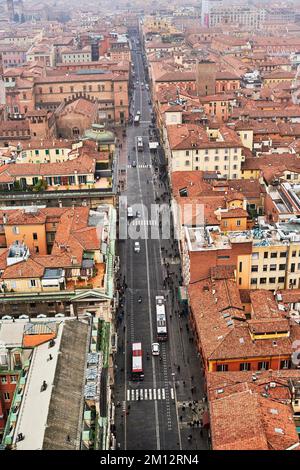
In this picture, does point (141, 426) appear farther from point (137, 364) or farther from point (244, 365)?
point (244, 365)

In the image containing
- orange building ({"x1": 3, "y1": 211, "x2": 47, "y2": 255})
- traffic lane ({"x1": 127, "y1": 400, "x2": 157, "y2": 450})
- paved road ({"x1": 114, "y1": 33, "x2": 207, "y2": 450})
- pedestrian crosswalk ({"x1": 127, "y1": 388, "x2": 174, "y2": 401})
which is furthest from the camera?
orange building ({"x1": 3, "y1": 211, "x2": 47, "y2": 255})

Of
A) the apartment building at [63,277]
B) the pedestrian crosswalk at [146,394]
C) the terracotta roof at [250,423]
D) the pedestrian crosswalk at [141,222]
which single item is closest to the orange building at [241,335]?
the pedestrian crosswalk at [146,394]

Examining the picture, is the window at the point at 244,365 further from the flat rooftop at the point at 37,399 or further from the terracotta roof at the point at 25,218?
the terracotta roof at the point at 25,218

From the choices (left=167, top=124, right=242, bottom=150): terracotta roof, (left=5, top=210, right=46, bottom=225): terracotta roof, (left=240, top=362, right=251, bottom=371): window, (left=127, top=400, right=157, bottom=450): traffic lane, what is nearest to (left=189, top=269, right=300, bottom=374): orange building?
(left=240, top=362, right=251, bottom=371): window

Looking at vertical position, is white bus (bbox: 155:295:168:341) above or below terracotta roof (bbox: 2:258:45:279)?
below

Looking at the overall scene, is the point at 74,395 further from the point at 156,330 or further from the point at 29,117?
the point at 29,117

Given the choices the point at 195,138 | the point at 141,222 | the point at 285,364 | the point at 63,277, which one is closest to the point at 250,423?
the point at 285,364

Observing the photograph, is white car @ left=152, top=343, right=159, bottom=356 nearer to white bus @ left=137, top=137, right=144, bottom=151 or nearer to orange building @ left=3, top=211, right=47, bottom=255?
orange building @ left=3, top=211, right=47, bottom=255

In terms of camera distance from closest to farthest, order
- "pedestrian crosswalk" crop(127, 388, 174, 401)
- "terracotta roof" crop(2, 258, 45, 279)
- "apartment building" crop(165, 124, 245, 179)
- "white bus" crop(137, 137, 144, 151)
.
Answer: "pedestrian crosswalk" crop(127, 388, 174, 401), "terracotta roof" crop(2, 258, 45, 279), "apartment building" crop(165, 124, 245, 179), "white bus" crop(137, 137, 144, 151)

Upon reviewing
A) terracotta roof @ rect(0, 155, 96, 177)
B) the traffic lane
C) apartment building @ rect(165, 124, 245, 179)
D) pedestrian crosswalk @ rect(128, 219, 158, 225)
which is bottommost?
Result: the traffic lane
